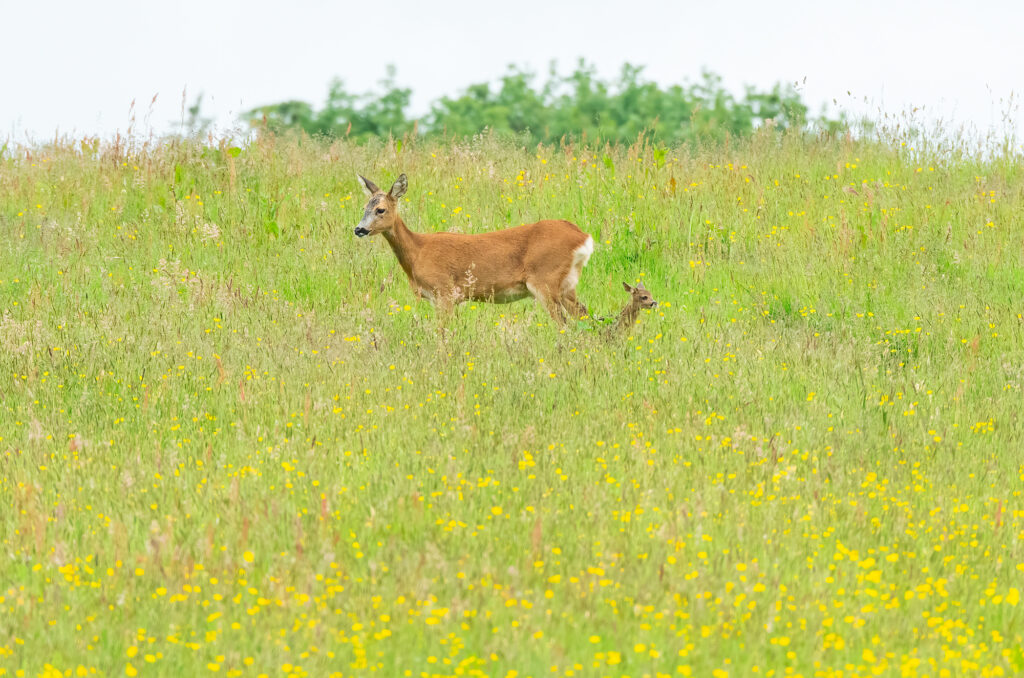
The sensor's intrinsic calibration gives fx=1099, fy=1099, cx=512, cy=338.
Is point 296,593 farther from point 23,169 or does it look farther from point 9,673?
point 23,169

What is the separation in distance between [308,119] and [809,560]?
39.7 metres

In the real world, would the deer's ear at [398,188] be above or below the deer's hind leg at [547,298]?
above

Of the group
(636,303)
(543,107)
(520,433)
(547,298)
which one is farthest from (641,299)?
(543,107)

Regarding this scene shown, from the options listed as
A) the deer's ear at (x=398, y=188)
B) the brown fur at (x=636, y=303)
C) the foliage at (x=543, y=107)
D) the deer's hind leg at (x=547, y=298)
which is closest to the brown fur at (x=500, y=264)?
the deer's hind leg at (x=547, y=298)

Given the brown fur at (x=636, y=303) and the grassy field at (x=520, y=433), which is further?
the brown fur at (x=636, y=303)

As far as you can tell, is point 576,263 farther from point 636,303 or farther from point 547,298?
point 636,303

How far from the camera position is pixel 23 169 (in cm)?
1462

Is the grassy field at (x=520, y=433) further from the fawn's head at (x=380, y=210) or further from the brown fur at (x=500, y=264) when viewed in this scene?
the fawn's head at (x=380, y=210)

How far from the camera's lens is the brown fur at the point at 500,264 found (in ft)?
33.5

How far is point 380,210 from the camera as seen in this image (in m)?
10.6

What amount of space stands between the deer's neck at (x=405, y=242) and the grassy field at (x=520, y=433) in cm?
36

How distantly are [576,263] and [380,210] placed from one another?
6.41ft

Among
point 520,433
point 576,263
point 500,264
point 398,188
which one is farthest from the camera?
point 398,188

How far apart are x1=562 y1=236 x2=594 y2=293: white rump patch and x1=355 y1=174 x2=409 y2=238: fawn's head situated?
5.83 feet
